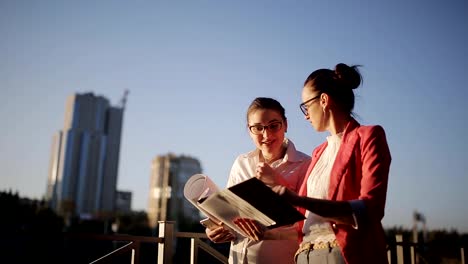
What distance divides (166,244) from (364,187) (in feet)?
7.91

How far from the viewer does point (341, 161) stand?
1.73 m

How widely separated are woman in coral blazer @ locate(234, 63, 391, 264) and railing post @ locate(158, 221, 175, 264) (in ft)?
5.21

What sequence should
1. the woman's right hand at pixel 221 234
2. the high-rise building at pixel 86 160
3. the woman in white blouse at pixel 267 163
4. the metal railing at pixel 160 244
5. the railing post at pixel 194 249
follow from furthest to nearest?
the high-rise building at pixel 86 160 < the railing post at pixel 194 249 < the metal railing at pixel 160 244 < the woman's right hand at pixel 221 234 < the woman in white blouse at pixel 267 163

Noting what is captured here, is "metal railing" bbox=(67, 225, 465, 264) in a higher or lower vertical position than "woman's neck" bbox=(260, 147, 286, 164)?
lower

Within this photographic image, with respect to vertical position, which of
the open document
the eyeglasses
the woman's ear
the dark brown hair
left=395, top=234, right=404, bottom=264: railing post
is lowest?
left=395, top=234, right=404, bottom=264: railing post

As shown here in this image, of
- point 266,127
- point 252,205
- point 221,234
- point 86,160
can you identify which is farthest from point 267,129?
point 86,160

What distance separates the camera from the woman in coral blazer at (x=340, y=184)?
4.86 ft

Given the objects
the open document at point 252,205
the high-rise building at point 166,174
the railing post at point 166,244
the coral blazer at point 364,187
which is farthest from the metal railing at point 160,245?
the high-rise building at point 166,174

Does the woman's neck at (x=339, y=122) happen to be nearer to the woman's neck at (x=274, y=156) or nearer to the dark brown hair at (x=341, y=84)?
the dark brown hair at (x=341, y=84)

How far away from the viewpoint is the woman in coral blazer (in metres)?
1.48

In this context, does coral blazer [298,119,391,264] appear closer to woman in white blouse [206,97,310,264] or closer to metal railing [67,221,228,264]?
woman in white blouse [206,97,310,264]

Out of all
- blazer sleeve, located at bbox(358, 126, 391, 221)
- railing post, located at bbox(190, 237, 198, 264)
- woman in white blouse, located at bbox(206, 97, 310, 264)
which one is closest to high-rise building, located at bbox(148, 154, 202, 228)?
railing post, located at bbox(190, 237, 198, 264)

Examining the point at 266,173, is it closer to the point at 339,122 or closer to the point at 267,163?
the point at 339,122

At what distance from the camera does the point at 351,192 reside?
169 centimetres
